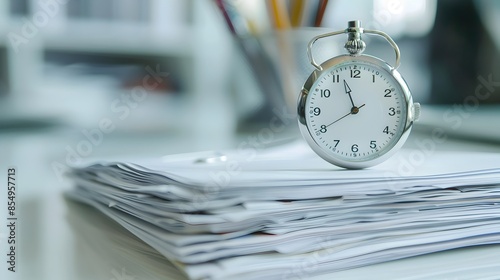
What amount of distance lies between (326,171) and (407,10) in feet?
5.53

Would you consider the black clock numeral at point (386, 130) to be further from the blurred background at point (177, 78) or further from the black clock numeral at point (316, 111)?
the blurred background at point (177, 78)

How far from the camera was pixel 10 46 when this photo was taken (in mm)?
2314

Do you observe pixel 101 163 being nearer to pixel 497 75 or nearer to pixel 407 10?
pixel 497 75

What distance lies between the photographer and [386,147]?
23.9 inches

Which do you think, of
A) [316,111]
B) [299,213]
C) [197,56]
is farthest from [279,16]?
[197,56]

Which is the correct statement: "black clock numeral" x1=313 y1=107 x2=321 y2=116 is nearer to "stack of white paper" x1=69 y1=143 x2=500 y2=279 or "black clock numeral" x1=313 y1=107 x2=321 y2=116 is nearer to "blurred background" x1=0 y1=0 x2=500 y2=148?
"stack of white paper" x1=69 y1=143 x2=500 y2=279

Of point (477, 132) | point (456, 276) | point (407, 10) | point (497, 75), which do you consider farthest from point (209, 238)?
point (407, 10)

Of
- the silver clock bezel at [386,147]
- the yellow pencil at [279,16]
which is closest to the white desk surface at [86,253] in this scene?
the silver clock bezel at [386,147]

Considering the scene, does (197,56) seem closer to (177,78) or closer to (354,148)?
(177,78)

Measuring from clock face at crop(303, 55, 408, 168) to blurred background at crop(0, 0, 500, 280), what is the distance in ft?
0.77

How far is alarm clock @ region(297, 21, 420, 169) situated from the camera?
608 mm

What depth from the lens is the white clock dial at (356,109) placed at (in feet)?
2.00

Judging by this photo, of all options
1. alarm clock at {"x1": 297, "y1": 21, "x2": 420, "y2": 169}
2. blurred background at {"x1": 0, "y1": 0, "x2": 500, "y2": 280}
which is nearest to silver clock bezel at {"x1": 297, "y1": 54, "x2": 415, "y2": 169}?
alarm clock at {"x1": 297, "y1": 21, "x2": 420, "y2": 169}

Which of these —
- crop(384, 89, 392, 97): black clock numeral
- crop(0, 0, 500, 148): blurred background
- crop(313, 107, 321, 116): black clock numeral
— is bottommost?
crop(313, 107, 321, 116): black clock numeral
